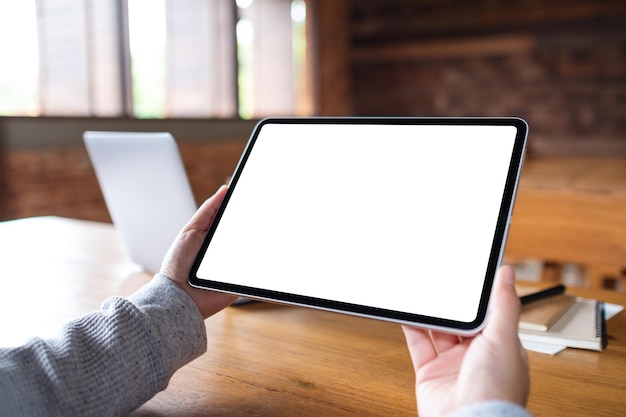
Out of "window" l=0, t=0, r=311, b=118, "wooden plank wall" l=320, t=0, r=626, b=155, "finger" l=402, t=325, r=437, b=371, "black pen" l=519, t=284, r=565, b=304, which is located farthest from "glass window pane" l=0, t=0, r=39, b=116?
"finger" l=402, t=325, r=437, b=371

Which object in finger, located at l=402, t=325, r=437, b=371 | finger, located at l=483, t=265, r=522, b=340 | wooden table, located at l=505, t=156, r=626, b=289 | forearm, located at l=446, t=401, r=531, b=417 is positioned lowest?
wooden table, located at l=505, t=156, r=626, b=289

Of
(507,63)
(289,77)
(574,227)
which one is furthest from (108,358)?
(507,63)

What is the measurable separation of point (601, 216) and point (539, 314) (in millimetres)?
1285

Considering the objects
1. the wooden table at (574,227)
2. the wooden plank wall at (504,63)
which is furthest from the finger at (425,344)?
the wooden plank wall at (504,63)

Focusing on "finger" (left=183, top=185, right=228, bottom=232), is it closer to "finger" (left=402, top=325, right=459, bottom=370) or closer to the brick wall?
"finger" (left=402, top=325, right=459, bottom=370)

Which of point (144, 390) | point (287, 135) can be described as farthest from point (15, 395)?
point (287, 135)

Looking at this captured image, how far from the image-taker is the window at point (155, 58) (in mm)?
3855

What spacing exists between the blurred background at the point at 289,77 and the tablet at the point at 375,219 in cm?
152

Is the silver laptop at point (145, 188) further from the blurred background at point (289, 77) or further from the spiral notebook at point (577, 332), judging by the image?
the blurred background at point (289, 77)

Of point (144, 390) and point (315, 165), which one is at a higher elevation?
point (315, 165)

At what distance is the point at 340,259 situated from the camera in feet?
1.94

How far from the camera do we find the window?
386 centimetres

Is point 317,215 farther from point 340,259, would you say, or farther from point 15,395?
point 15,395

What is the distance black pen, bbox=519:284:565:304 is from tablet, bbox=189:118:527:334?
34 centimetres
